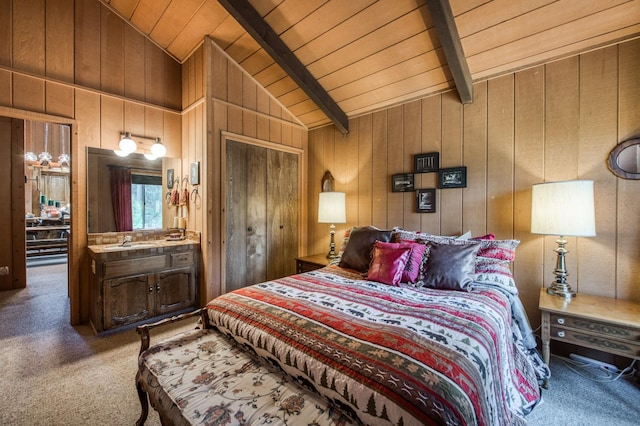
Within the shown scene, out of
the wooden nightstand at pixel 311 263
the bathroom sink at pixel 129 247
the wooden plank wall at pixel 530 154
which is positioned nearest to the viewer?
the wooden plank wall at pixel 530 154

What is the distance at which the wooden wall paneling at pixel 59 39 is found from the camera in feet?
8.89

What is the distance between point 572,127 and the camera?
7.31ft

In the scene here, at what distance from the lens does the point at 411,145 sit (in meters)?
3.10

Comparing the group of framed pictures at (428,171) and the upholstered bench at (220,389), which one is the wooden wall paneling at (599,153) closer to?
the group of framed pictures at (428,171)

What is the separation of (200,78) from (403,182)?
263 cm

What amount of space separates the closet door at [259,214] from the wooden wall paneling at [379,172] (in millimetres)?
1201

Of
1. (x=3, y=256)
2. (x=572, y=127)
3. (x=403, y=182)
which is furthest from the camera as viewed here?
(x=3, y=256)

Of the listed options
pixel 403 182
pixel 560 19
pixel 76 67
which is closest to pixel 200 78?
pixel 76 67

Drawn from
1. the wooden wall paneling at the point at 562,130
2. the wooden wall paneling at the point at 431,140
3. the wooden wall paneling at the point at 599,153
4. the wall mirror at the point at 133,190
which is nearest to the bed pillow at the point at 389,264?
the wooden wall paneling at the point at 431,140

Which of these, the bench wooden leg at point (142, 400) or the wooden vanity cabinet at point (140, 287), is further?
the wooden vanity cabinet at point (140, 287)

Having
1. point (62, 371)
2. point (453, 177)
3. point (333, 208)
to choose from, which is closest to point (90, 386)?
point (62, 371)

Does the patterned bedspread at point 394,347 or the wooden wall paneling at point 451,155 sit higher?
the wooden wall paneling at point 451,155

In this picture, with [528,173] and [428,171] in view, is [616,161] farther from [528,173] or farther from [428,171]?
[428,171]

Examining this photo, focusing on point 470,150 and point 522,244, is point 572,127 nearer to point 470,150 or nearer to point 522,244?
point 470,150
